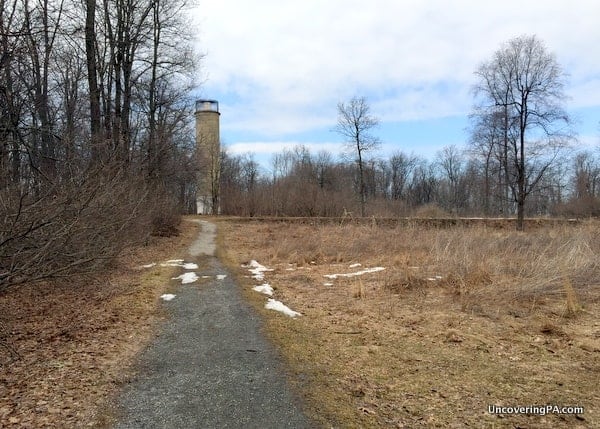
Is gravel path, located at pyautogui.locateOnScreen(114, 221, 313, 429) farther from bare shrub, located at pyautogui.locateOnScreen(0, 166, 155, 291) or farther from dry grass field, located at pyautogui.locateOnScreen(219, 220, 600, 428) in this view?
bare shrub, located at pyautogui.locateOnScreen(0, 166, 155, 291)

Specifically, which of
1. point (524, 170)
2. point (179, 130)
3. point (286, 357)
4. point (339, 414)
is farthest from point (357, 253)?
point (524, 170)

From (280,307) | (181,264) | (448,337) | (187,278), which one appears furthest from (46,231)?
(181,264)

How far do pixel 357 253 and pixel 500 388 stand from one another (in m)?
10.8

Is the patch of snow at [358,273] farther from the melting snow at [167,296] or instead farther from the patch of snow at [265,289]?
the melting snow at [167,296]

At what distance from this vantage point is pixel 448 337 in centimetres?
635

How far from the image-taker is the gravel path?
3.95 m

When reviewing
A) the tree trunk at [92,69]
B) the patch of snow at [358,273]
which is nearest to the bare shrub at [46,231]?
the patch of snow at [358,273]

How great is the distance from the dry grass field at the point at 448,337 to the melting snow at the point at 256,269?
0.25 meters

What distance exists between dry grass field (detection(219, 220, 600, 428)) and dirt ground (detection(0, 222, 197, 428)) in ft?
6.36

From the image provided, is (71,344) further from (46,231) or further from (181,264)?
(181,264)

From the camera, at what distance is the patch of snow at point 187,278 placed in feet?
36.5

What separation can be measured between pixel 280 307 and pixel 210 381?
3.60 meters

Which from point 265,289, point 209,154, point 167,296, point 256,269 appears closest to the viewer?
point 167,296

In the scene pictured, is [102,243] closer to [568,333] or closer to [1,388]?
[1,388]
